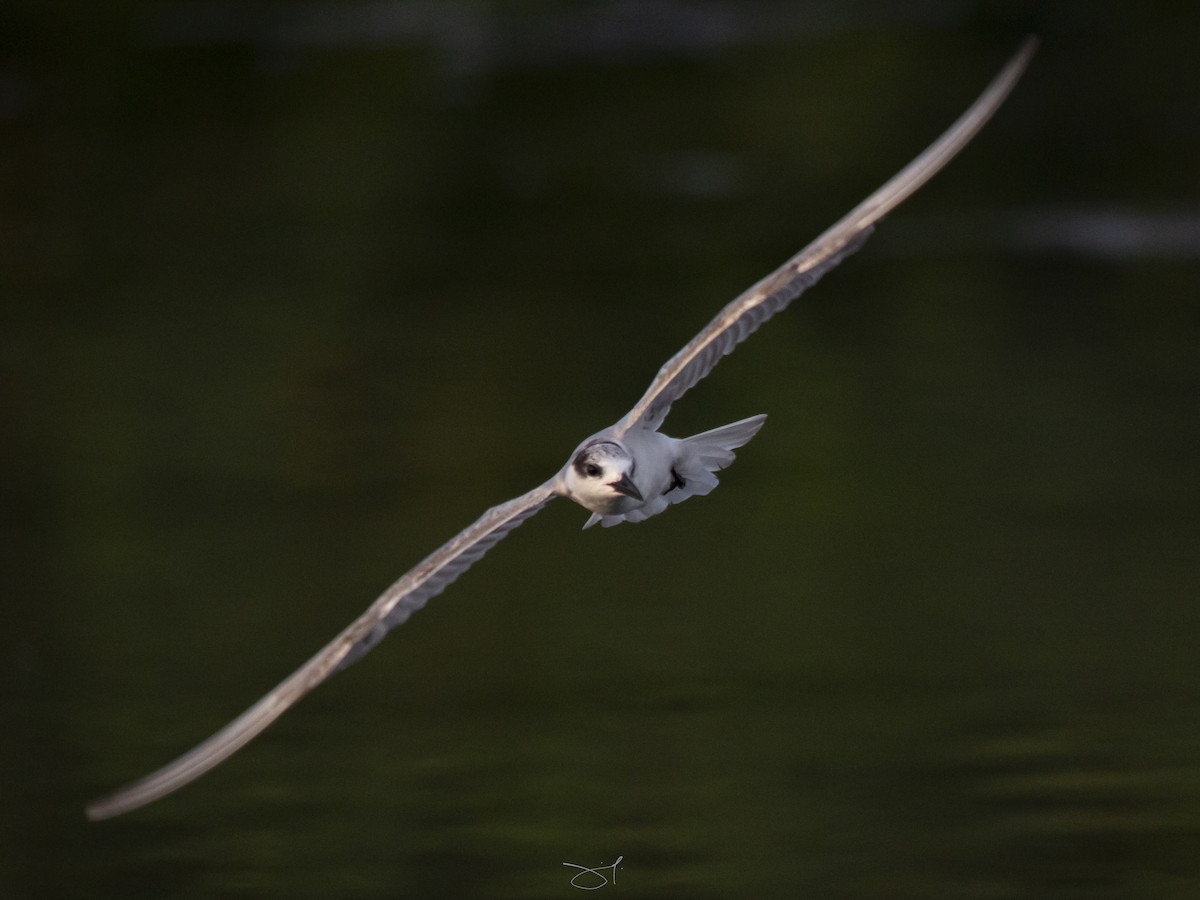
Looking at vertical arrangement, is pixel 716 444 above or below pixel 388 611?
above

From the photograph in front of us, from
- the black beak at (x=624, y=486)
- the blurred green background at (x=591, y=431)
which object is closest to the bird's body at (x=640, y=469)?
the black beak at (x=624, y=486)

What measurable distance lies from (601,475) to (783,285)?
849mm

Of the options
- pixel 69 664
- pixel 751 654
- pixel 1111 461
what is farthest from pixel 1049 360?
pixel 69 664

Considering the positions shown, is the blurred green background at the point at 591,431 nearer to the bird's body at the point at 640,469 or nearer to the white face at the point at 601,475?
the bird's body at the point at 640,469

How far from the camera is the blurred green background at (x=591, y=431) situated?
9.79 meters

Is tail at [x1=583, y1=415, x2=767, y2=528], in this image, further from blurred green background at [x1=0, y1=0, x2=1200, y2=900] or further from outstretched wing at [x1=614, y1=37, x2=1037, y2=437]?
blurred green background at [x1=0, y1=0, x2=1200, y2=900]

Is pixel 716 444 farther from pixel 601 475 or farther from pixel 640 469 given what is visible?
pixel 601 475

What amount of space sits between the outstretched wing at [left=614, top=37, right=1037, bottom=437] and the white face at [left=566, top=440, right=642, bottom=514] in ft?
0.79

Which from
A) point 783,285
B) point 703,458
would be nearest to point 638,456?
point 703,458

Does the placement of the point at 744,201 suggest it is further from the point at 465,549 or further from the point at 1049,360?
the point at 465,549

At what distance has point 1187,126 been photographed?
2473 centimetres

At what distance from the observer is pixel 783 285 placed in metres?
8.26

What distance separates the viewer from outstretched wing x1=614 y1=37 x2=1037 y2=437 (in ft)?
25.9

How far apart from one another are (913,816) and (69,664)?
4652 millimetres
